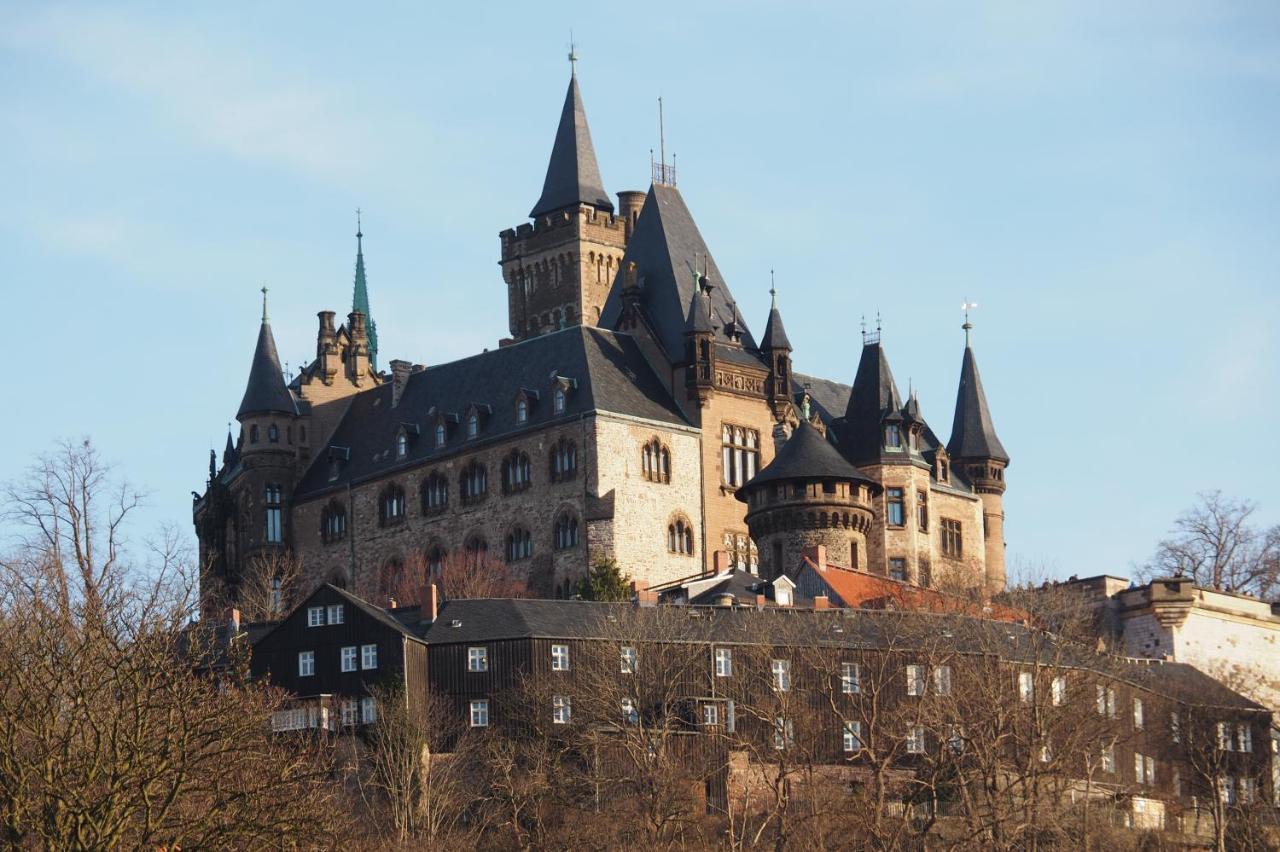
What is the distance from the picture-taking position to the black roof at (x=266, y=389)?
127 meters

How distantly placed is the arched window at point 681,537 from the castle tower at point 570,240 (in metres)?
30.2

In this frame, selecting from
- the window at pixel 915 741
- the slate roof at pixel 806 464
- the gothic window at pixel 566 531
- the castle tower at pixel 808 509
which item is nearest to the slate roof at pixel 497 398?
the gothic window at pixel 566 531

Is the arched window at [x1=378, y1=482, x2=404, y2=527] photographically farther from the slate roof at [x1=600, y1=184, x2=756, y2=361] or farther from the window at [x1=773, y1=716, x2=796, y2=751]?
the window at [x1=773, y1=716, x2=796, y2=751]

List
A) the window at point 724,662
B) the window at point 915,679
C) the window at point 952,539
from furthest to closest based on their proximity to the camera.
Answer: the window at point 952,539
the window at point 724,662
the window at point 915,679

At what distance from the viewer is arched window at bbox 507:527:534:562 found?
367ft

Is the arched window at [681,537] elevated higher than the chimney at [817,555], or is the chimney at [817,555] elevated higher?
the arched window at [681,537]

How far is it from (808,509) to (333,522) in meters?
24.9

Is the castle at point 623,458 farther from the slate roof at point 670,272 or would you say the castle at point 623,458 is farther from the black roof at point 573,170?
the black roof at point 573,170

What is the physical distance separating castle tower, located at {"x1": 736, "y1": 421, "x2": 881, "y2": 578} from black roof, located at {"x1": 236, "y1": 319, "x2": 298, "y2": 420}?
89.9 feet

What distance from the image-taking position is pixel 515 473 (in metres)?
114

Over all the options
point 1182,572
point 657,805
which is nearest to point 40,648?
point 657,805

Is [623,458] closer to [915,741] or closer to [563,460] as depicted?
[563,460]

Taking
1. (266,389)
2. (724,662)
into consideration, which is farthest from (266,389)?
(724,662)

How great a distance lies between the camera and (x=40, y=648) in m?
53.3
